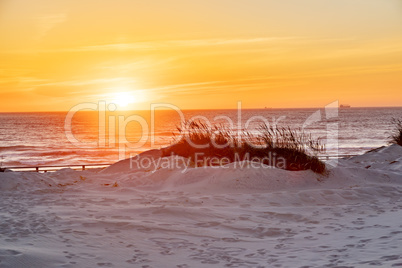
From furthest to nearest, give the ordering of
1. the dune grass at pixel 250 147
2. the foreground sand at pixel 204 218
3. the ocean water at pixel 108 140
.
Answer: the ocean water at pixel 108 140 → the dune grass at pixel 250 147 → the foreground sand at pixel 204 218

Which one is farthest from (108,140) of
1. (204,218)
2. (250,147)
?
(204,218)

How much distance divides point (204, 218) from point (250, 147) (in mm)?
6910

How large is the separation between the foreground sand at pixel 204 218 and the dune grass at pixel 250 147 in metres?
0.81

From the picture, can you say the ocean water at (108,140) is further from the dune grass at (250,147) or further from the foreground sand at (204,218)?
the foreground sand at (204,218)

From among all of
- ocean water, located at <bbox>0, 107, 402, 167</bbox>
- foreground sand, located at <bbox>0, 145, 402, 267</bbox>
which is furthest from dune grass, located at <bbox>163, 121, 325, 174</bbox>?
ocean water, located at <bbox>0, 107, 402, 167</bbox>

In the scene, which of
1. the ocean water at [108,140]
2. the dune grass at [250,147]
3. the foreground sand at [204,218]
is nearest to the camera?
the foreground sand at [204,218]

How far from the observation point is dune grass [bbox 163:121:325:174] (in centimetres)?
1354

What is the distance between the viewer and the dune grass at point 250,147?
13.5 meters

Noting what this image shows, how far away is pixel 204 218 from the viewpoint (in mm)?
8430

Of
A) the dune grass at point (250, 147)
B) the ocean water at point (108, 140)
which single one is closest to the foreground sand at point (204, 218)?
the dune grass at point (250, 147)

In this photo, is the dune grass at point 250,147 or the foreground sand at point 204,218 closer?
the foreground sand at point 204,218

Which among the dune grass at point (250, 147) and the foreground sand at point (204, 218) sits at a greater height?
the dune grass at point (250, 147)

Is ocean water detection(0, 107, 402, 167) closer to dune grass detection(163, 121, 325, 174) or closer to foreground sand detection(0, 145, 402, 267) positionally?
dune grass detection(163, 121, 325, 174)

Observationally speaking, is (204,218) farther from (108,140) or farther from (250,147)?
(108,140)
